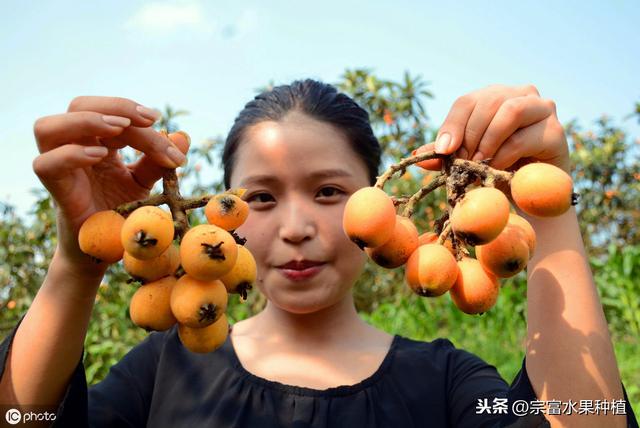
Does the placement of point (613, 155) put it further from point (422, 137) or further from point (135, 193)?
point (135, 193)

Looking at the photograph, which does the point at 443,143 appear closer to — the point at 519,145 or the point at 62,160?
the point at 519,145

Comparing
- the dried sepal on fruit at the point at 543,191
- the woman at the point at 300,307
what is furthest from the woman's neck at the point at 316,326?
the dried sepal on fruit at the point at 543,191

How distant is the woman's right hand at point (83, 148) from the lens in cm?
140

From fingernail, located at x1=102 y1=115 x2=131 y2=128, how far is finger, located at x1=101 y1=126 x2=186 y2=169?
4 cm

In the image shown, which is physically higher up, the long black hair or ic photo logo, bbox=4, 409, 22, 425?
the long black hair

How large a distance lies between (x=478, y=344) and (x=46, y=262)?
4.16 metres

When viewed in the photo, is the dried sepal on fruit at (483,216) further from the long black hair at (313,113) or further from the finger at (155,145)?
the long black hair at (313,113)

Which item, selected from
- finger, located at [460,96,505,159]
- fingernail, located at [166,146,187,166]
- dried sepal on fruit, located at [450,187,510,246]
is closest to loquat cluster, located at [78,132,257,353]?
fingernail, located at [166,146,187,166]

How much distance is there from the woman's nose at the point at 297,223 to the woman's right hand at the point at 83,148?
0.44m

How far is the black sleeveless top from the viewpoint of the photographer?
2.00 m

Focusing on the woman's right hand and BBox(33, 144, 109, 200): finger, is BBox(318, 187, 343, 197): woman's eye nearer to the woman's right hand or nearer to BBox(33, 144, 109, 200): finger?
the woman's right hand

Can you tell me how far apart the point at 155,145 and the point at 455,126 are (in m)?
0.75

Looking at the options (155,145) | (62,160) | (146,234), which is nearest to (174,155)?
(155,145)

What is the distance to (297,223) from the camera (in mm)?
1902
